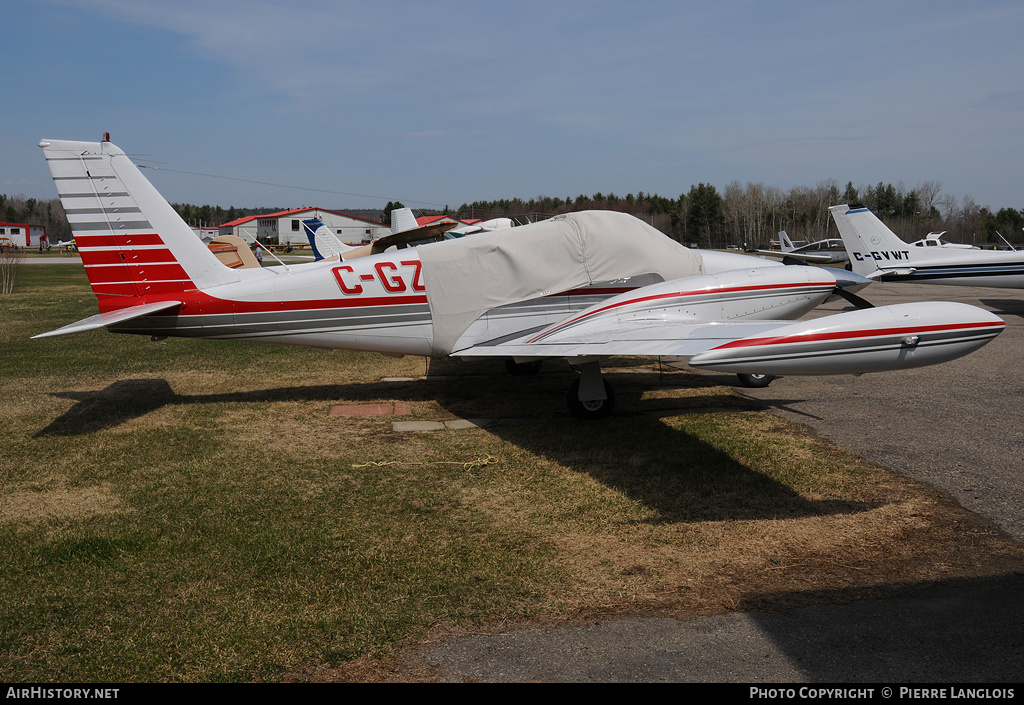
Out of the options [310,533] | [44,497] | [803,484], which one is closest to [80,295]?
[44,497]

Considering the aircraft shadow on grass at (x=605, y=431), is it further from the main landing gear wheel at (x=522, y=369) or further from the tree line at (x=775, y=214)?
the tree line at (x=775, y=214)

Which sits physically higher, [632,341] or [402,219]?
[402,219]

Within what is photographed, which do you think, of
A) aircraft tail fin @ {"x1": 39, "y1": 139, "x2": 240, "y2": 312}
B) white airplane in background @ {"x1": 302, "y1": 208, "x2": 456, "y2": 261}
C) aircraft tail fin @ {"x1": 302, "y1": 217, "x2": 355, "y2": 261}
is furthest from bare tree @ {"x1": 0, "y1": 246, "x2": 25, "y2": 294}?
aircraft tail fin @ {"x1": 39, "y1": 139, "x2": 240, "y2": 312}

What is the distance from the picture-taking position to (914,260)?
69.8 feet

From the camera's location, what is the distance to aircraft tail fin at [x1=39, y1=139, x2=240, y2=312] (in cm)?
865

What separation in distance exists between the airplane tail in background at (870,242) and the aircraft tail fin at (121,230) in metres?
18.9

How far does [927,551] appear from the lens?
5.11 m

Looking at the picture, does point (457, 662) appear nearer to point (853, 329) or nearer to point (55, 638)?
point (55, 638)

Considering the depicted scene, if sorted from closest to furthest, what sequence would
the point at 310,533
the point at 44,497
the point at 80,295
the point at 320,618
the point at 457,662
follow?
the point at 457,662 → the point at 320,618 → the point at 310,533 → the point at 44,497 → the point at 80,295

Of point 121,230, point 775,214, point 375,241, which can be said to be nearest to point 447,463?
point 121,230

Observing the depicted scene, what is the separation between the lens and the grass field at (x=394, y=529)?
4.18 meters

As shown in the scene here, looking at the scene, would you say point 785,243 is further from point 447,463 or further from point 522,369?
point 447,463

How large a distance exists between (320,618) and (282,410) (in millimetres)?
5611

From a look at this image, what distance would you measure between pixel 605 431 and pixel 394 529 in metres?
3.40
